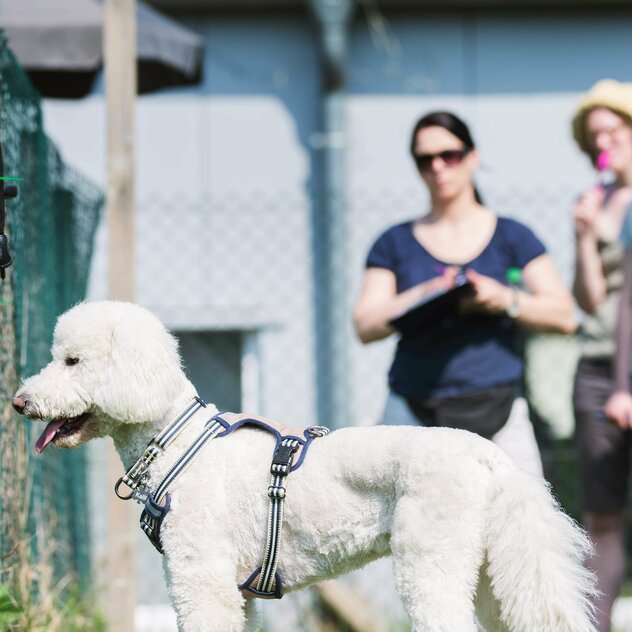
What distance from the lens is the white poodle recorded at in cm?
258

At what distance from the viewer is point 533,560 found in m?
2.56

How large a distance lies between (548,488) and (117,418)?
113 centimetres

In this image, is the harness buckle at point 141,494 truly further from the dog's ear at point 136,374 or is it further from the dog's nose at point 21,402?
the dog's nose at point 21,402

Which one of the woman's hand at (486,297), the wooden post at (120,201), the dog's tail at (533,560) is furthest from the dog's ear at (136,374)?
the wooden post at (120,201)

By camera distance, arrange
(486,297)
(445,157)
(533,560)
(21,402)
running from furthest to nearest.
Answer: (445,157)
(486,297)
(21,402)
(533,560)

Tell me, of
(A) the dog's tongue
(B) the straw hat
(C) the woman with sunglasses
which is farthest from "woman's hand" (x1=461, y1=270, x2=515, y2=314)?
(A) the dog's tongue

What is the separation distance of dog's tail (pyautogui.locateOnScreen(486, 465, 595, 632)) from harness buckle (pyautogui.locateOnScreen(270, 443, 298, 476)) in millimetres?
542

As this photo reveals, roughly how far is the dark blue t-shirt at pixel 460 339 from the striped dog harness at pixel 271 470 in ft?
3.58

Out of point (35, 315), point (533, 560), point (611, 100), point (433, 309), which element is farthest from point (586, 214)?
point (35, 315)

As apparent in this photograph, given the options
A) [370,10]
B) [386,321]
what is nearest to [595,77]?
[370,10]

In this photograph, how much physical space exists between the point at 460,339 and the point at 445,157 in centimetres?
70

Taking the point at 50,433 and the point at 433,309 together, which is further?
the point at 433,309

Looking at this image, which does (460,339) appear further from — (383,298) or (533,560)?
(533,560)

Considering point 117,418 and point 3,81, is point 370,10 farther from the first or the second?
point 117,418
